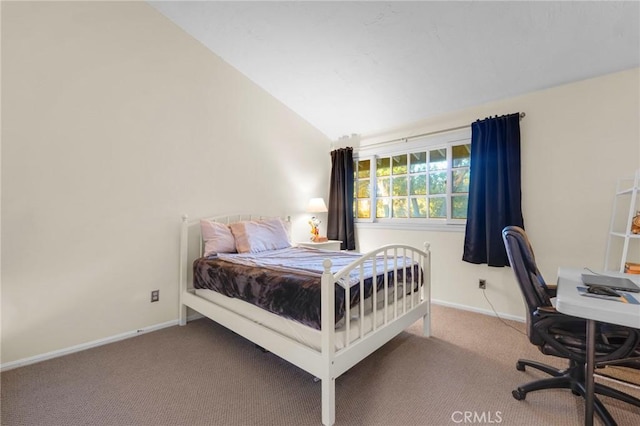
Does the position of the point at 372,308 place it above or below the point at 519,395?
above

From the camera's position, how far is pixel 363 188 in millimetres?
4133

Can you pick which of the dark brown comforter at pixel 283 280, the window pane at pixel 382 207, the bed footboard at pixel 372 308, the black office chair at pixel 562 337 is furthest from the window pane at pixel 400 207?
the black office chair at pixel 562 337

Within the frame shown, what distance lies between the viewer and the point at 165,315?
2.71 m

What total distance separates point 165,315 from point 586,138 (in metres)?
4.15

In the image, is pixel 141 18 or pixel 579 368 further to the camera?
pixel 141 18

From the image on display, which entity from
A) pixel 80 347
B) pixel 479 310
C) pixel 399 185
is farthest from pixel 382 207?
pixel 80 347

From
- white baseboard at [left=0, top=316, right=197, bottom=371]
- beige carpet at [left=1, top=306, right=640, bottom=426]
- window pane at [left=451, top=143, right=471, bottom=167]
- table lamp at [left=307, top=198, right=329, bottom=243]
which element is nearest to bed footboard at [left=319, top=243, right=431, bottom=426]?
beige carpet at [left=1, top=306, right=640, bottom=426]

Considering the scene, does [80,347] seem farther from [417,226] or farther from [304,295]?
[417,226]

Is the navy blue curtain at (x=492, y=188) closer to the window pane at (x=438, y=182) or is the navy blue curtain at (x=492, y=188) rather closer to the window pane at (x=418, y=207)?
the window pane at (x=438, y=182)

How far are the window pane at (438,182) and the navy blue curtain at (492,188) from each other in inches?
14.6

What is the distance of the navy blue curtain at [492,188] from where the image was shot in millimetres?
2762

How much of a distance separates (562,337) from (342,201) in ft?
9.41

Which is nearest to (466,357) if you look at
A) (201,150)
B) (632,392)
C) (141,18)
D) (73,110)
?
(632,392)

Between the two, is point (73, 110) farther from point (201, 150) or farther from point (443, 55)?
point (443, 55)
